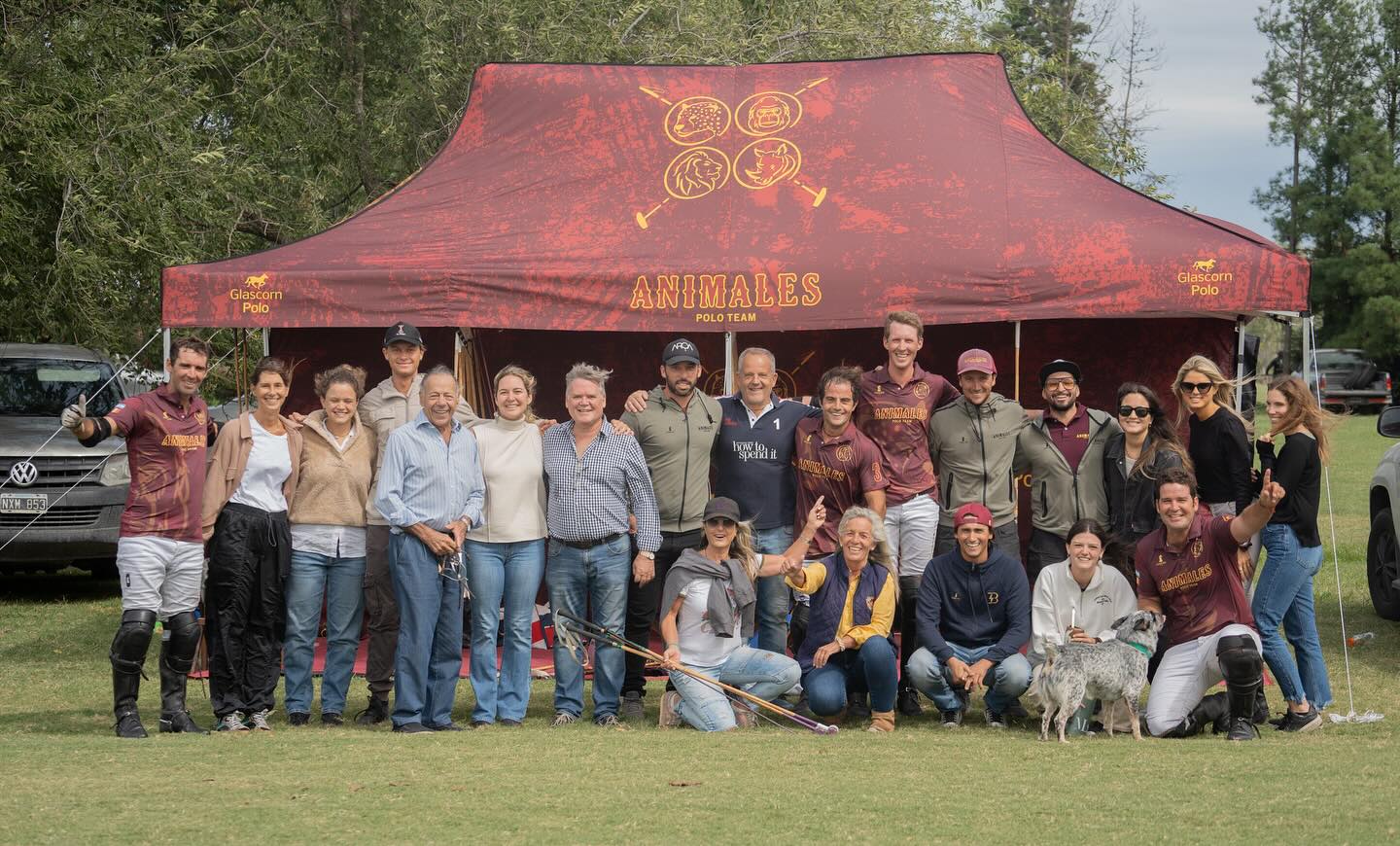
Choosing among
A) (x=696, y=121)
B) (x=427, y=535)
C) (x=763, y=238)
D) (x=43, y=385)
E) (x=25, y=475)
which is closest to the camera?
(x=427, y=535)

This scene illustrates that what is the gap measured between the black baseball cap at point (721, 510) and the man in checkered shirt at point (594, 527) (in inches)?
10.7

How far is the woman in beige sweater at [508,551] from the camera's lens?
Result: 6953 millimetres

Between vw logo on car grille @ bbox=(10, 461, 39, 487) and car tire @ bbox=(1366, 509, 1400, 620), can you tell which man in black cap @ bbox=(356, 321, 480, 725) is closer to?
vw logo on car grille @ bbox=(10, 461, 39, 487)

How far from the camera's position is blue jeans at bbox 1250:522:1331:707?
22.3 ft

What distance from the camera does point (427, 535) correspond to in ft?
22.0

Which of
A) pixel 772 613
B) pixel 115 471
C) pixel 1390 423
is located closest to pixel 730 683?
pixel 772 613

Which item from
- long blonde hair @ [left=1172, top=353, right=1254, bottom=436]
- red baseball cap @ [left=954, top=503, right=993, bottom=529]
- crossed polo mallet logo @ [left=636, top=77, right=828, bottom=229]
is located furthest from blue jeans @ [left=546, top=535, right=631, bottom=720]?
crossed polo mallet logo @ [left=636, top=77, right=828, bottom=229]

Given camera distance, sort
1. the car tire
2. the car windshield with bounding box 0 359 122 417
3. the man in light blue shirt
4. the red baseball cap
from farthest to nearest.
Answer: the car windshield with bounding box 0 359 122 417, the car tire, the red baseball cap, the man in light blue shirt

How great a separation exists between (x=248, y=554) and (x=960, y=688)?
317 centimetres

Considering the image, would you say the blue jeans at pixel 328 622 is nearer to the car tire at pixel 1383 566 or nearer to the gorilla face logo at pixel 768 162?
the gorilla face logo at pixel 768 162

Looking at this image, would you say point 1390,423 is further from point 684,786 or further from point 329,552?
point 329,552

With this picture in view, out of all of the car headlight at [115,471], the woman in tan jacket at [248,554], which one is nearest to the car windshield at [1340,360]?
the car headlight at [115,471]

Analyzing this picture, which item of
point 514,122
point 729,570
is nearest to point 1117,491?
point 729,570

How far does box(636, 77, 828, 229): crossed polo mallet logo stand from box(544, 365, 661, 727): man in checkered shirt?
2456mm
